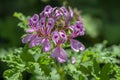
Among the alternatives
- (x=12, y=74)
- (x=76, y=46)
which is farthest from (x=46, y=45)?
(x=12, y=74)

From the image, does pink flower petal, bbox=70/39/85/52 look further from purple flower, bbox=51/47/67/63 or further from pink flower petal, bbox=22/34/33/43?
pink flower petal, bbox=22/34/33/43

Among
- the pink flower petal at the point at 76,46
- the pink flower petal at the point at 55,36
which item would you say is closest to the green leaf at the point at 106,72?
the pink flower petal at the point at 76,46

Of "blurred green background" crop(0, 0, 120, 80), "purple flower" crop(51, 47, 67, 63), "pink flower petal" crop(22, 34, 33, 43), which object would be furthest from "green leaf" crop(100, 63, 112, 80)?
"blurred green background" crop(0, 0, 120, 80)

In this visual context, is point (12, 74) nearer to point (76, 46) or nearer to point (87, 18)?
point (76, 46)

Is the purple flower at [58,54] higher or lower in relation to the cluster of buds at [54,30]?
lower

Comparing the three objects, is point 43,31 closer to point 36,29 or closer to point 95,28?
point 36,29

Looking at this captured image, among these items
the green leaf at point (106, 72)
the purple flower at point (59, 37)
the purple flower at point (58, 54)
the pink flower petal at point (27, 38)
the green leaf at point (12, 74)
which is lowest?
the green leaf at point (106, 72)

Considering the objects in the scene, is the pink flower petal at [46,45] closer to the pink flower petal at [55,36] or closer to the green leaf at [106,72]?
the pink flower petal at [55,36]
